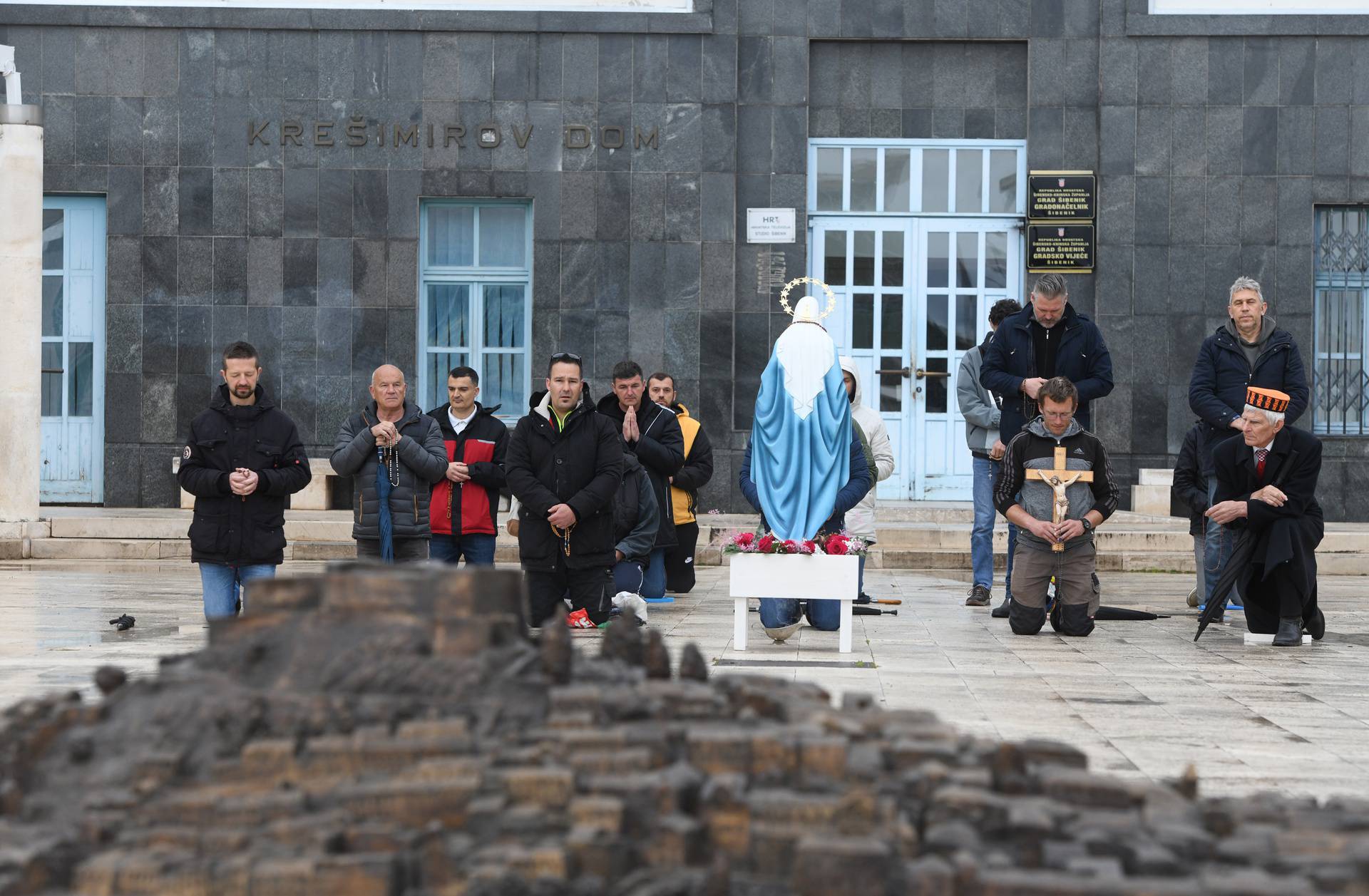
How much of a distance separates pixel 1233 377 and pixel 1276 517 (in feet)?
4.60

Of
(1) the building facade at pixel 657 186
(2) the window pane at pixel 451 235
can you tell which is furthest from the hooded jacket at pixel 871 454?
(2) the window pane at pixel 451 235

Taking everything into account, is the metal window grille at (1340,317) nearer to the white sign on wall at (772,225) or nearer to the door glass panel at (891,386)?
the door glass panel at (891,386)

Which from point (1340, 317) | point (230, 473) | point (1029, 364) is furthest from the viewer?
point (1340, 317)

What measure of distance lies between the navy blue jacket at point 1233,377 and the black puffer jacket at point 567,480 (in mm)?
3876

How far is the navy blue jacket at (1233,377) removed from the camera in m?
10.7

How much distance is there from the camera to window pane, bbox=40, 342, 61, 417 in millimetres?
18141

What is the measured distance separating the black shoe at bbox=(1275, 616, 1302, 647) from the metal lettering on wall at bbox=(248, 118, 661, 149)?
Result: 989 cm

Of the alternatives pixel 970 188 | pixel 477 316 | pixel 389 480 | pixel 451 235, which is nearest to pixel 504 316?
pixel 477 316

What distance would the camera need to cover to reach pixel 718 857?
3.83 meters

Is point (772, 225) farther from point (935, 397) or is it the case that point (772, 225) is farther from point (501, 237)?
point (501, 237)

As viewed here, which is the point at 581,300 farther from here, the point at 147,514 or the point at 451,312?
the point at 147,514

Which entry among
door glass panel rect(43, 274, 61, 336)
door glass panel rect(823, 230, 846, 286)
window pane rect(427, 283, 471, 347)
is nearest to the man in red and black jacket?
window pane rect(427, 283, 471, 347)

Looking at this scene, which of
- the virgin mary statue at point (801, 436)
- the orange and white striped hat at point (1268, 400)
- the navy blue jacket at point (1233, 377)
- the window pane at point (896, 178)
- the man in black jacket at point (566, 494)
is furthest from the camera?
the window pane at point (896, 178)

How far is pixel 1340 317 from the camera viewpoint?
18.0 meters
